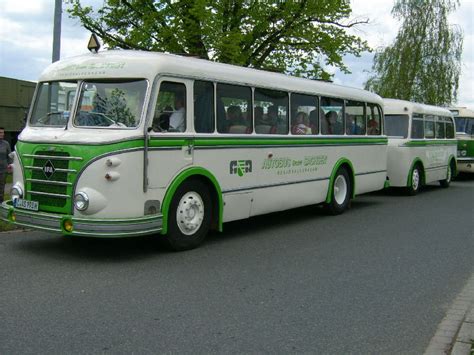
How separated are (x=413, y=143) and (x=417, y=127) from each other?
2.36 feet

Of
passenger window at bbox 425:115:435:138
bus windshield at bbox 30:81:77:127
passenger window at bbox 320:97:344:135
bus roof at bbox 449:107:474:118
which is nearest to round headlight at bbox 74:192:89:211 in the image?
bus windshield at bbox 30:81:77:127

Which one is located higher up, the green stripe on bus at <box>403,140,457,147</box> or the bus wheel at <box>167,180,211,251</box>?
the green stripe on bus at <box>403,140,457,147</box>

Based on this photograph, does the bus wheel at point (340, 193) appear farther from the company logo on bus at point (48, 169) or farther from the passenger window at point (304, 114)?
the company logo on bus at point (48, 169)

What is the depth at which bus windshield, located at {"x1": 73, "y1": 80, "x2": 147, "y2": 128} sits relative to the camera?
7.46 metres

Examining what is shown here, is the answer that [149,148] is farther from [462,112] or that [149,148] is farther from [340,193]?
[462,112]

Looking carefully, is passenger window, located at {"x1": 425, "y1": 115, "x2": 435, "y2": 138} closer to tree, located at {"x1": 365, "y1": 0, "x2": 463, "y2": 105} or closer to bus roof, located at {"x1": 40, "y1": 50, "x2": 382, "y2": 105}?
bus roof, located at {"x1": 40, "y1": 50, "x2": 382, "y2": 105}

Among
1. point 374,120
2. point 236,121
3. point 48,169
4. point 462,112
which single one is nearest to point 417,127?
point 374,120

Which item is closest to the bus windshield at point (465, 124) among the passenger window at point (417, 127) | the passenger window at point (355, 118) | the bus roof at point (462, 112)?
the bus roof at point (462, 112)

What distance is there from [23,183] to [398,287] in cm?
478

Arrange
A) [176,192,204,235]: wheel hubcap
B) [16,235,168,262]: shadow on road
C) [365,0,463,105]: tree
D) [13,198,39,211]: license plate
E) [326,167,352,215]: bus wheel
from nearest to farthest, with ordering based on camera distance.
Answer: [13,198,39,211]: license plate → [16,235,168,262]: shadow on road → [176,192,204,235]: wheel hubcap → [326,167,352,215]: bus wheel → [365,0,463,105]: tree

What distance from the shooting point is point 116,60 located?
25.4 ft

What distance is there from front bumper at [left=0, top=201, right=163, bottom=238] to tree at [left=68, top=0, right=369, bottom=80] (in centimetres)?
1159

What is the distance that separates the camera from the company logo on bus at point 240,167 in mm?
8889

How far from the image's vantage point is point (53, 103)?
8227mm
